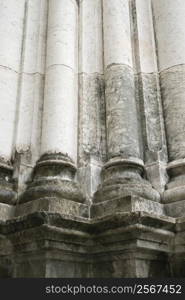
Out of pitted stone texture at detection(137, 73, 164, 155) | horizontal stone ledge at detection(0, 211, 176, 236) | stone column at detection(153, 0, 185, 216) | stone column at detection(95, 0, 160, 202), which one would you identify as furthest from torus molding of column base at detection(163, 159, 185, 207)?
horizontal stone ledge at detection(0, 211, 176, 236)

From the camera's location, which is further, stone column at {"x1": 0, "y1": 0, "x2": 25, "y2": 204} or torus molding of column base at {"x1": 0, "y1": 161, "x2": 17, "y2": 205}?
stone column at {"x1": 0, "y1": 0, "x2": 25, "y2": 204}

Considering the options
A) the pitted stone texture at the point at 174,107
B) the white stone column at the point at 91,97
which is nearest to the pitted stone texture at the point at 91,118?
the white stone column at the point at 91,97

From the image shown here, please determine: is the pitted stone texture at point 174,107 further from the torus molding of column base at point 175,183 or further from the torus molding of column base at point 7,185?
the torus molding of column base at point 7,185

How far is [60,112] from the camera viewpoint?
11.4ft

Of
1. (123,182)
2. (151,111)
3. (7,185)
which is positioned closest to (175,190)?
(123,182)

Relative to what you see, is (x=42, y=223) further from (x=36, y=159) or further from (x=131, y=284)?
(x=36, y=159)

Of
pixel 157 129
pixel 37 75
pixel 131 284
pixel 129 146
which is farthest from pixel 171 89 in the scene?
pixel 131 284

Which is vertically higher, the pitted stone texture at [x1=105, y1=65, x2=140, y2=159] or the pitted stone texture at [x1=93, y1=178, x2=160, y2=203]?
the pitted stone texture at [x1=105, y1=65, x2=140, y2=159]

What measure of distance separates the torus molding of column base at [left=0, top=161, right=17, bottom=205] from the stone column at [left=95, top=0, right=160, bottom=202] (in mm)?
675

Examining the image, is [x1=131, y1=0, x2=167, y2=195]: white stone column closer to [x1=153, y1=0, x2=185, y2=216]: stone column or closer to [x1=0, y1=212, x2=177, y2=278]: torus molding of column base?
[x1=153, y1=0, x2=185, y2=216]: stone column

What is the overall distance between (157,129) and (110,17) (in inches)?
54.2

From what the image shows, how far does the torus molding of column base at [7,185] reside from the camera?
9.98ft

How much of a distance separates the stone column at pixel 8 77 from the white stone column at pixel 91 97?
2.04ft

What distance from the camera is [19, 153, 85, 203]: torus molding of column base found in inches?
116
